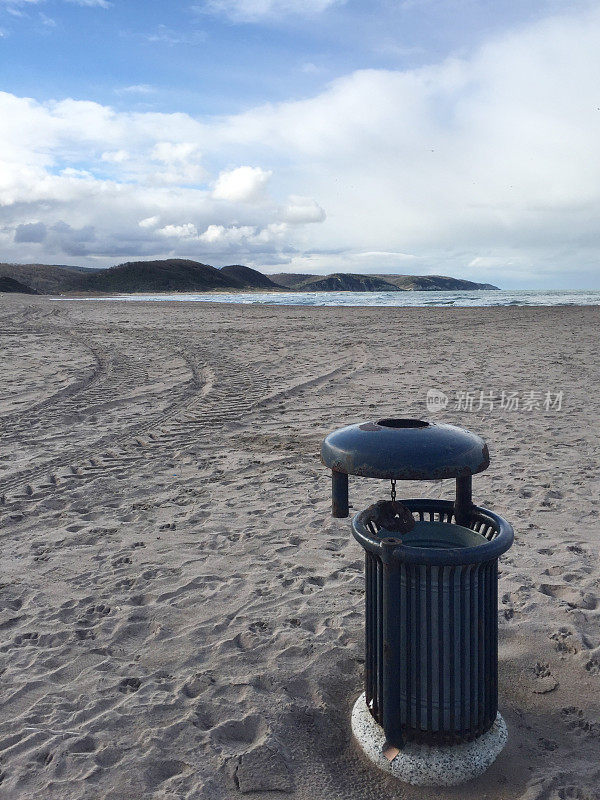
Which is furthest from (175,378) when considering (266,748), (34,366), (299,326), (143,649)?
(299,326)

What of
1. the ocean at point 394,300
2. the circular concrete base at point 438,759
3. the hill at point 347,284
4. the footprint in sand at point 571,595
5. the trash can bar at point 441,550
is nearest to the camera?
the trash can bar at point 441,550

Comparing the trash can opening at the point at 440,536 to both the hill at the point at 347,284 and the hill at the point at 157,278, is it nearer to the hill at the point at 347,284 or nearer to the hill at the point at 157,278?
the hill at the point at 157,278

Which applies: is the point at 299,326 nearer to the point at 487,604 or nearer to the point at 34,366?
the point at 34,366

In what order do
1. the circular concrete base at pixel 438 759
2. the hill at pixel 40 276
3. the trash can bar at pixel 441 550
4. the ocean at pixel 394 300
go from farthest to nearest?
the hill at pixel 40 276
the ocean at pixel 394 300
the circular concrete base at pixel 438 759
the trash can bar at pixel 441 550

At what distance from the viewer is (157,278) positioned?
11694 centimetres

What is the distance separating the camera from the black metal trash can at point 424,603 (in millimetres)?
2370

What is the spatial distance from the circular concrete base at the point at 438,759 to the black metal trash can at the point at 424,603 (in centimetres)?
4

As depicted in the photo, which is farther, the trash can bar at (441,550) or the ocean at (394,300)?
the ocean at (394,300)

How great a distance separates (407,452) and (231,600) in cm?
188

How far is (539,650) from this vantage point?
3285 mm

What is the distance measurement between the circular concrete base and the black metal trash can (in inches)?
1.8

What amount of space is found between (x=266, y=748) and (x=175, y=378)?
8.70 metres

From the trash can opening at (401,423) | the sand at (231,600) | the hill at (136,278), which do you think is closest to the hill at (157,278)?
the hill at (136,278)

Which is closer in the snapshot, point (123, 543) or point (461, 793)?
point (461, 793)
